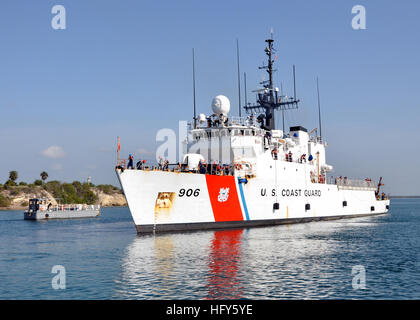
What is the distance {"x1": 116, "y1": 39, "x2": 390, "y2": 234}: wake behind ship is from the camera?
1026 inches

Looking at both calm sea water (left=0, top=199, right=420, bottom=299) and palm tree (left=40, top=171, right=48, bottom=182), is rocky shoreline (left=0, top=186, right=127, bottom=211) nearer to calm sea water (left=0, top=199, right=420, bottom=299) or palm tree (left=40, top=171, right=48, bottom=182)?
palm tree (left=40, top=171, right=48, bottom=182)

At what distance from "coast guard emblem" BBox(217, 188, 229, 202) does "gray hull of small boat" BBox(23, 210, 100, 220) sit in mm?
38679

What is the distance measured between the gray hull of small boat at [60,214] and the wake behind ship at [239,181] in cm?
3314

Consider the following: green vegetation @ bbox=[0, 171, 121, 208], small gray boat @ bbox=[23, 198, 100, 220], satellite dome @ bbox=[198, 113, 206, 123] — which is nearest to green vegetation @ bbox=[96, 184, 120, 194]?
green vegetation @ bbox=[0, 171, 121, 208]

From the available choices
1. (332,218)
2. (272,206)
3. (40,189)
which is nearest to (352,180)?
(332,218)

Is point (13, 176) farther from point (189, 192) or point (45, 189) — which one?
point (189, 192)

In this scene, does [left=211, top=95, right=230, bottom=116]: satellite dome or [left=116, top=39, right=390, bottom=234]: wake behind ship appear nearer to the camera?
[left=116, top=39, right=390, bottom=234]: wake behind ship

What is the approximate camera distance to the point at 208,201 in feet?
91.5

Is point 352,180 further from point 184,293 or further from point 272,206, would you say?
point 184,293

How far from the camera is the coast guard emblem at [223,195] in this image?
28469 millimetres
